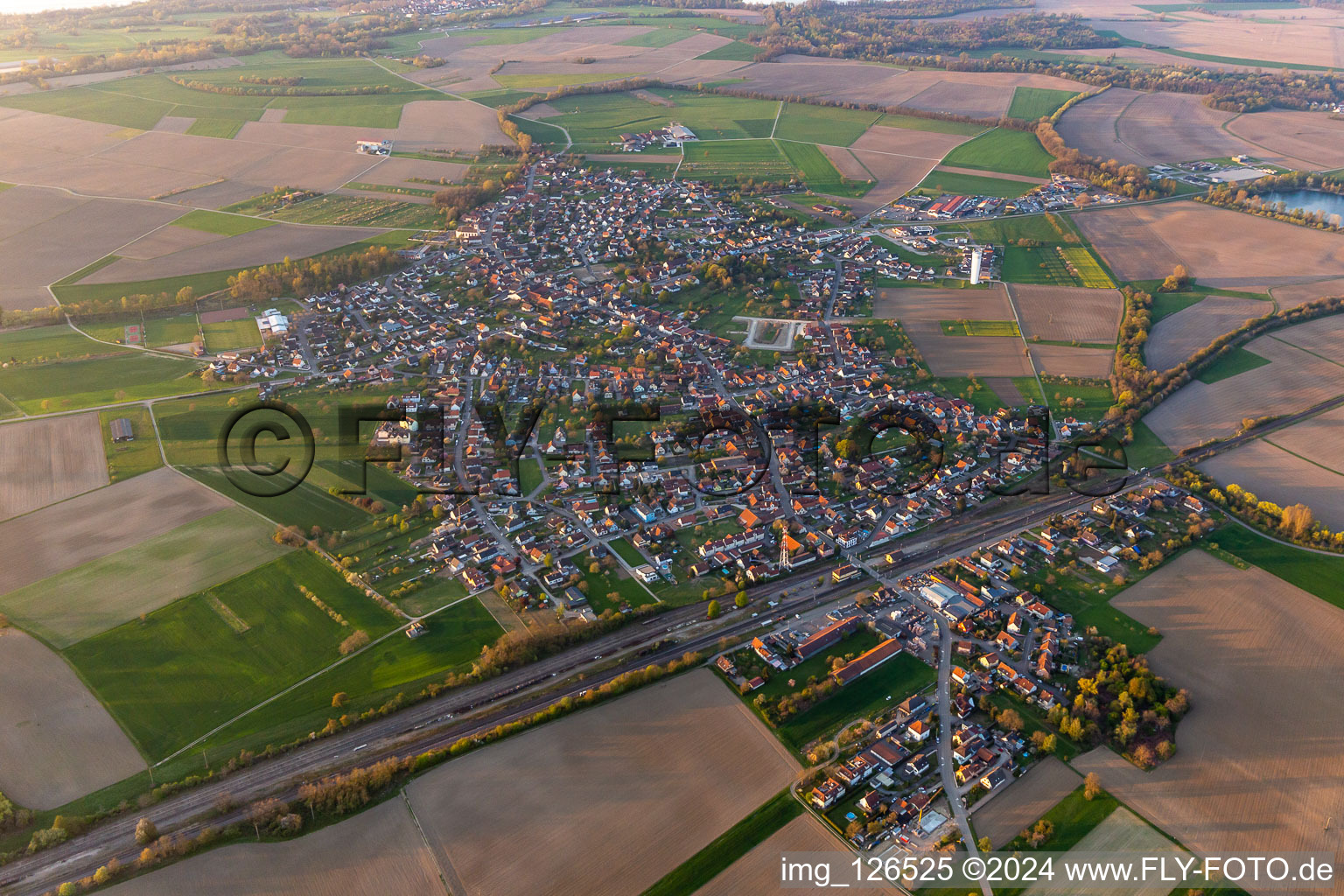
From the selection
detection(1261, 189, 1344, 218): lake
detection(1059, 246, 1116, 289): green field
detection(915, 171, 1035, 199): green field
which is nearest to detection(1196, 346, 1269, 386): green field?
detection(1059, 246, 1116, 289): green field

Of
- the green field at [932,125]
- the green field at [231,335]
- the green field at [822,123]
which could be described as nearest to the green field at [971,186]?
the green field at [822,123]

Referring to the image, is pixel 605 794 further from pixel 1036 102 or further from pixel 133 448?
pixel 1036 102

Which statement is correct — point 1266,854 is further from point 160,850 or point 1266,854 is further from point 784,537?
point 160,850

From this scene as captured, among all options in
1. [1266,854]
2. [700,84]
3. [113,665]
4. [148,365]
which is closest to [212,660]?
[113,665]

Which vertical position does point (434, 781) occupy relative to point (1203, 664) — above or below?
below

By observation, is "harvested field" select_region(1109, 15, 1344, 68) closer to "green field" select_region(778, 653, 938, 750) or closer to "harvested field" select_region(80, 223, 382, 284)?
"harvested field" select_region(80, 223, 382, 284)

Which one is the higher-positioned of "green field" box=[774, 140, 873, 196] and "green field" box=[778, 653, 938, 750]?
"green field" box=[774, 140, 873, 196]

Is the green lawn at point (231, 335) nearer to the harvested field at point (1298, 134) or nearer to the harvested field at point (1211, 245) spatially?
the harvested field at point (1211, 245)
